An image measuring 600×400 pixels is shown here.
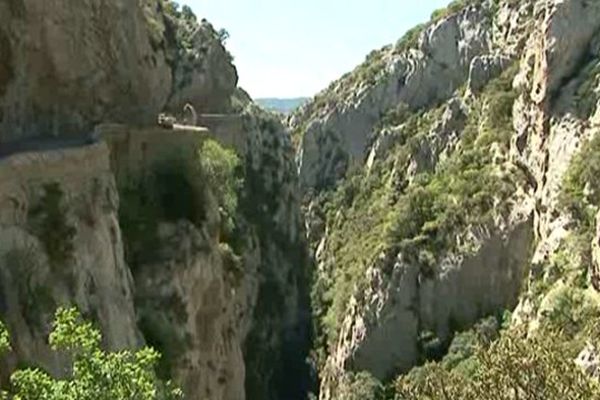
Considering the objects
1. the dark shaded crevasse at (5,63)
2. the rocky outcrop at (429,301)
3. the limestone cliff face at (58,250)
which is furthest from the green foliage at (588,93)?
the dark shaded crevasse at (5,63)

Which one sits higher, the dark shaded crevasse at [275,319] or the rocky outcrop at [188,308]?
the rocky outcrop at [188,308]

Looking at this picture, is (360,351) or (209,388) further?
(360,351)

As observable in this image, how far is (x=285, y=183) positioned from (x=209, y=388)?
53.4 m

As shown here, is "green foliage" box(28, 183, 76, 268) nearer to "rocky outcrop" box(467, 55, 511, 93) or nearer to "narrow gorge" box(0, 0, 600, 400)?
"narrow gorge" box(0, 0, 600, 400)

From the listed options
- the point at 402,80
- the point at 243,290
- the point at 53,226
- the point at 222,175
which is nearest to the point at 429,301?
the point at 243,290

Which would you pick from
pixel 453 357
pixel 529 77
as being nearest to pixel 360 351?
pixel 453 357

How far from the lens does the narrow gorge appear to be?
29266 millimetres

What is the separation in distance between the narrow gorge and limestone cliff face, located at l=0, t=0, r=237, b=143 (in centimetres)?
9

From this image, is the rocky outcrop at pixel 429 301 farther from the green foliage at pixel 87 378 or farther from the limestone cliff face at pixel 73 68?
the green foliage at pixel 87 378

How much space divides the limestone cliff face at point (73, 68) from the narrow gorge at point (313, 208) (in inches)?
3.4

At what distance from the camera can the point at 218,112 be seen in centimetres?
7881

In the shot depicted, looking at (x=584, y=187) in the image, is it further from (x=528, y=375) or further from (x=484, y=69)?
(x=528, y=375)

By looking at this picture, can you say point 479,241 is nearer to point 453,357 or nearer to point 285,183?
point 453,357

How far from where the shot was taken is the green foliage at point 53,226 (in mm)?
28672
